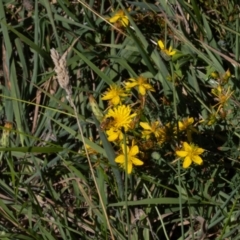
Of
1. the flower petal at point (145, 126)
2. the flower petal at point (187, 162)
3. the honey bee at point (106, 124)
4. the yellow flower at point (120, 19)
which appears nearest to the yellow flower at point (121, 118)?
the honey bee at point (106, 124)

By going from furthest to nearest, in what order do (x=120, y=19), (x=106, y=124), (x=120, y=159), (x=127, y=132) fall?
(x=120, y=19)
(x=127, y=132)
(x=120, y=159)
(x=106, y=124)

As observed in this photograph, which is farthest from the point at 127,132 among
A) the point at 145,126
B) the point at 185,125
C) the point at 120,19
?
the point at 120,19

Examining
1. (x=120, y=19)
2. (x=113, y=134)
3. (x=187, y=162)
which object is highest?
(x=120, y=19)

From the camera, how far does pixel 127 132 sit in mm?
1928

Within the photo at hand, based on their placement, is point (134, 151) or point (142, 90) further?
point (142, 90)

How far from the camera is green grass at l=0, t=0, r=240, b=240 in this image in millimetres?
1996

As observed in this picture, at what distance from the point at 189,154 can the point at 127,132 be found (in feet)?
0.75

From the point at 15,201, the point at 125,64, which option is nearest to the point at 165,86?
the point at 125,64

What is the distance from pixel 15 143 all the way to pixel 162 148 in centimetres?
73

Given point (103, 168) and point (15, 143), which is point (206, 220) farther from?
point (15, 143)

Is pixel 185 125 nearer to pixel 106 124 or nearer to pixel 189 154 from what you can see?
pixel 189 154

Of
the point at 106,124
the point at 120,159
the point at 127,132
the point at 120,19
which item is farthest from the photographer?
the point at 120,19

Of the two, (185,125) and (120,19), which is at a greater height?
(120,19)

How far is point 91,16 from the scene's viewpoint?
2.48 metres
